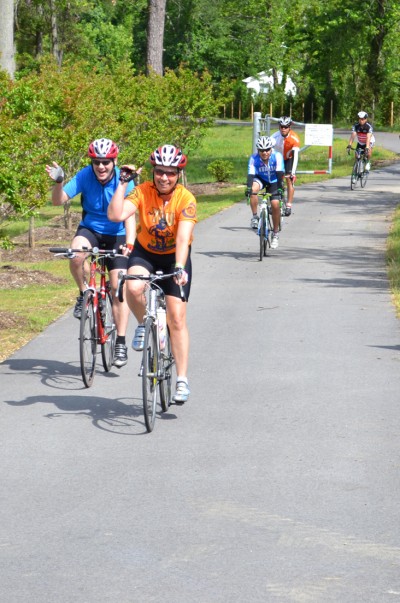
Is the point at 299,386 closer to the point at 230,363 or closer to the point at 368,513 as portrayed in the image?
the point at 230,363

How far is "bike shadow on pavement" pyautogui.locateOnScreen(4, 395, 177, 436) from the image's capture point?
344 inches

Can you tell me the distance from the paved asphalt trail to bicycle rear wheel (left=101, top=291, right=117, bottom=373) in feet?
0.50

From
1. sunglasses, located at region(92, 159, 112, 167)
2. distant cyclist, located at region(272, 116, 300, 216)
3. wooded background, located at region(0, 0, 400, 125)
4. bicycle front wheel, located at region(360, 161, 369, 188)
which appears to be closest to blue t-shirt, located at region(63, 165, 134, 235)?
sunglasses, located at region(92, 159, 112, 167)

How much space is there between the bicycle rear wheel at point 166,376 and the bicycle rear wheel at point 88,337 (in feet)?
2.91

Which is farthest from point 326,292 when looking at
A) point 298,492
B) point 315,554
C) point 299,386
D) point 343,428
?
point 315,554

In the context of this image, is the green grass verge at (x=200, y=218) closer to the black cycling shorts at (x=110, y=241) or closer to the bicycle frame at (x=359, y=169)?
the black cycling shorts at (x=110, y=241)

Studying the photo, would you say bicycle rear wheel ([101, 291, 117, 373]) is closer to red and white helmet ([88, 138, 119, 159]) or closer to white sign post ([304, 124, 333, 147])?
red and white helmet ([88, 138, 119, 159])

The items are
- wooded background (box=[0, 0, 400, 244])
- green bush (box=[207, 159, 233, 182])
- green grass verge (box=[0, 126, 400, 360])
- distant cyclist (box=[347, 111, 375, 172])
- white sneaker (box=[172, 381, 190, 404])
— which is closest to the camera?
white sneaker (box=[172, 381, 190, 404])

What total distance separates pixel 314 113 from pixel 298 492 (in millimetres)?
68683

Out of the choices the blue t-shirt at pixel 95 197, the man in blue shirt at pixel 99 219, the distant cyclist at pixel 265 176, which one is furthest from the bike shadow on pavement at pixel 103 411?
the distant cyclist at pixel 265 176

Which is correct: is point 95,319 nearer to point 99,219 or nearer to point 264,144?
point 99,219

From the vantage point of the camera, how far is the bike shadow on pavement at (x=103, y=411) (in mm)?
8742

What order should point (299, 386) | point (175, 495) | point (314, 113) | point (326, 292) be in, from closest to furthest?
point (175, 495), point (299, 386), point (326, 292), point (314, 113)

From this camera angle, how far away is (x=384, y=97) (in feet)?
219
